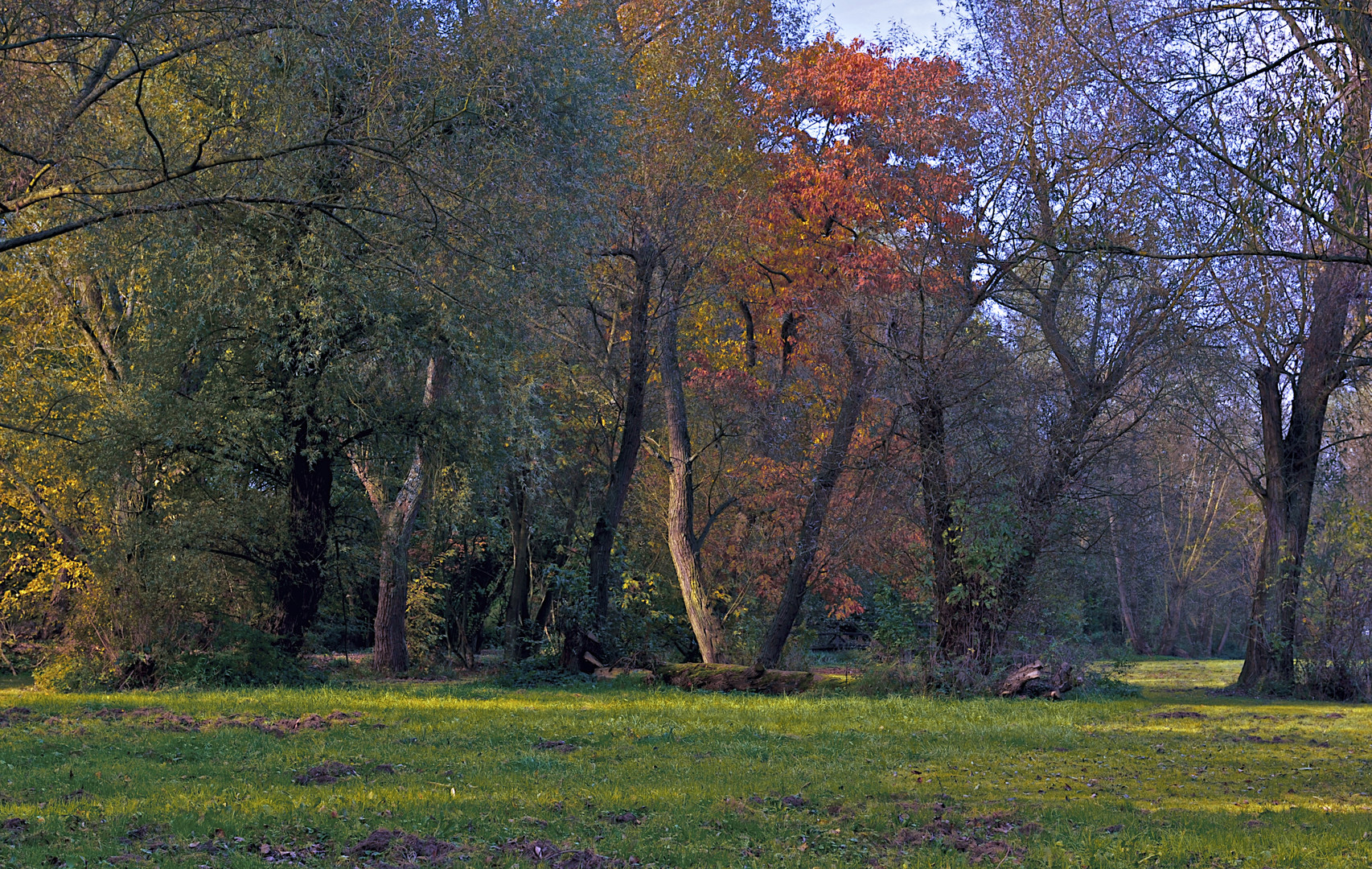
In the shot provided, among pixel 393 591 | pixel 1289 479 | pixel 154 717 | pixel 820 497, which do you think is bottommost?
pixel 154 717

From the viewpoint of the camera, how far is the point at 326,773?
937 centimetres

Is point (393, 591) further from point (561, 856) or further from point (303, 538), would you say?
point (561, 856)

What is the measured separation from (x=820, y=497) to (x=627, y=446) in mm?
4289

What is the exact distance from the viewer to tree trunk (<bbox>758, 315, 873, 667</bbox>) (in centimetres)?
2102

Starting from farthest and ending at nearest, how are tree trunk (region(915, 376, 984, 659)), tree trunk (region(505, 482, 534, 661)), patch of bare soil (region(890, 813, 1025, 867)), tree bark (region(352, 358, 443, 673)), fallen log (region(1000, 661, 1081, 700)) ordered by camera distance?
tree trunk (region(505, 482, 534, 661)), tree bark (region(352, 358, 443, 673)), tree trunk (region(915, 376, 984, 659)), fallen log (region(1000, 661, 1081, 700)), patch of bare soil (region(890, 813, 1025, 867))

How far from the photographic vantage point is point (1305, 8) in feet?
28.4

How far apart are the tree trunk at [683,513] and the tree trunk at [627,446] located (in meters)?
0.59

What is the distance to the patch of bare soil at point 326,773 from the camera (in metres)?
9.14

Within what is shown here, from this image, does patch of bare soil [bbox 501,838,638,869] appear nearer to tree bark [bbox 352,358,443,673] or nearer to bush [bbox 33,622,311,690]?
bush [bbox 33,622,311,690]

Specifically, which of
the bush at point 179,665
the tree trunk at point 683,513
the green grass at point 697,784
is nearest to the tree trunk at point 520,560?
the tree trunk at point 683,513

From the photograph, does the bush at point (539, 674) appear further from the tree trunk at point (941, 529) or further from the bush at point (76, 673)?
the tree trunk at point (941, 529)

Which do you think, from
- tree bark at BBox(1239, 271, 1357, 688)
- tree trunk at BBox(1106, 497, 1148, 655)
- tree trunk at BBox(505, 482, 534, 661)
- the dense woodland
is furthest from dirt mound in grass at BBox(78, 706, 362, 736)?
tree trunk at BBox(1106, 497, 1148, 655)

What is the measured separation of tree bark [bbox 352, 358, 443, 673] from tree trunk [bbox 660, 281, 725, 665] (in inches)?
196

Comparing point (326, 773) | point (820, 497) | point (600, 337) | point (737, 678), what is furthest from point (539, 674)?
point (326, 773)
